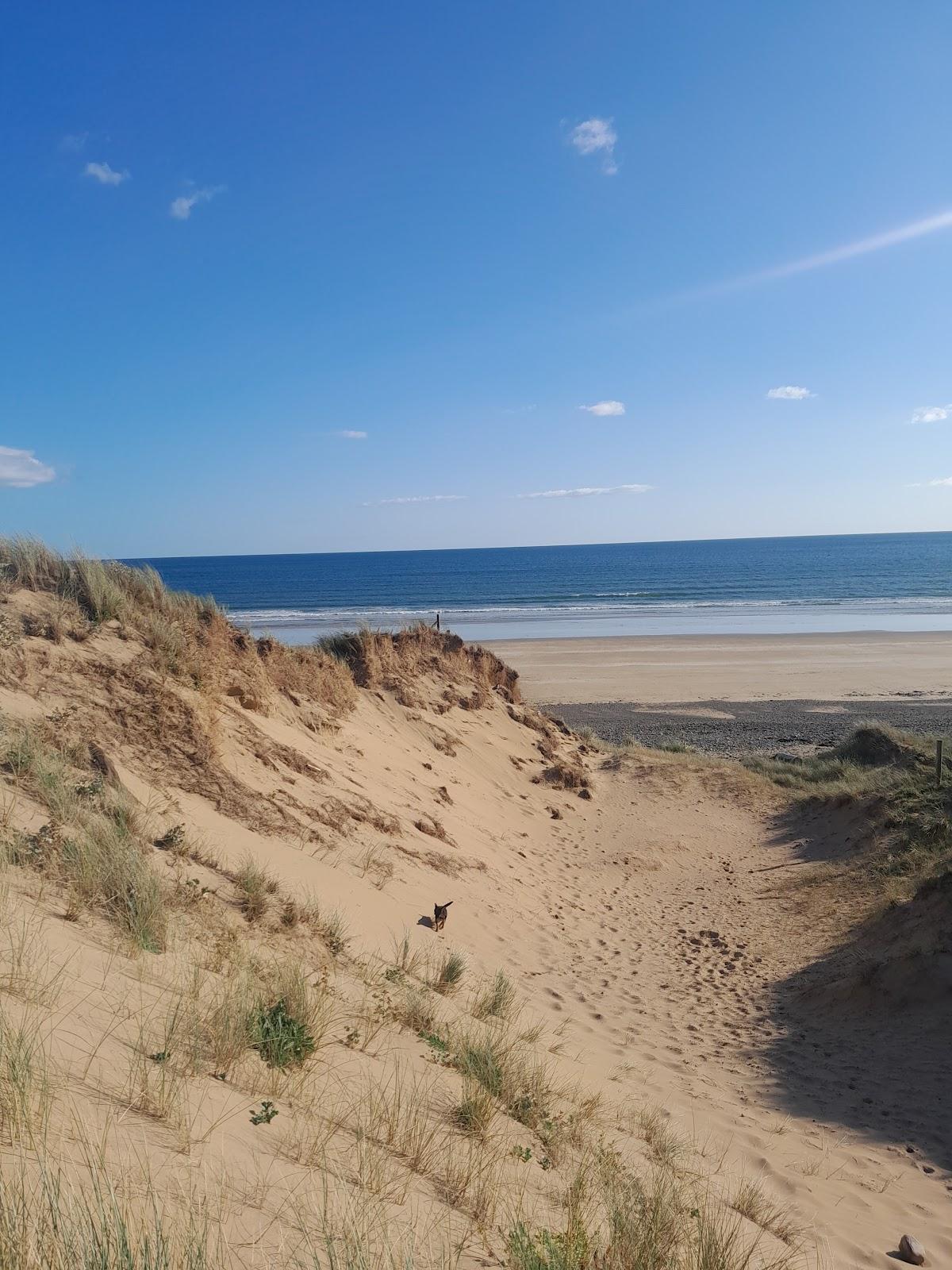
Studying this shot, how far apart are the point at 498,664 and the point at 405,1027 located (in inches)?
589

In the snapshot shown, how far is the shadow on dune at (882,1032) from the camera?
5.40 meters

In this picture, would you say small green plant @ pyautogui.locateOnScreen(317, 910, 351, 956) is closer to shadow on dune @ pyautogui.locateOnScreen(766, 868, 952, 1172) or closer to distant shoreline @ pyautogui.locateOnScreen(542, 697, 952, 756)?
shadow on dune @ pyautogui.locateOnScreen(766, 868, 952, 1172)

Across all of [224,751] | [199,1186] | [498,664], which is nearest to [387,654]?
[498,664]

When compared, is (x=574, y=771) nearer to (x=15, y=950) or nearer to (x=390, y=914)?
(x=390, y=914)

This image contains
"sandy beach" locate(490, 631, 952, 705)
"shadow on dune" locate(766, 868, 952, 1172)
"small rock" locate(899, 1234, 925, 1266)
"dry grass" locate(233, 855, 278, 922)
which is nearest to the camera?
"small rock" locate(899, 1234, 925, 1266)

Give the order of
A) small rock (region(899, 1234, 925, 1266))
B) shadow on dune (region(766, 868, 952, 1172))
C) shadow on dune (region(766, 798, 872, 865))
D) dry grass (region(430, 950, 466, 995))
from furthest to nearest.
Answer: shadow on dune (region(766, 798, 872, 865)) → dry grass (region(430, 950, 466, 995)) → shadow on dune (region(766, 868, 952, 1172)) → small rock (region(899, 1234, 925, 1266))

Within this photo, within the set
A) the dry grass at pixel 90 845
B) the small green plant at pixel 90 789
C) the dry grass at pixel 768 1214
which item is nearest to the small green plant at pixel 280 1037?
the dry grass at pixel 90 845

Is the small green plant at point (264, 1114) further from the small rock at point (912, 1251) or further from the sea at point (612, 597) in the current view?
the sea at point (612, 597)

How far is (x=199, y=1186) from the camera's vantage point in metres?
2.72

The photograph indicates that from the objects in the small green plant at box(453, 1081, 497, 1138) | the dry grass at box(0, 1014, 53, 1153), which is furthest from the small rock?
the dry grass at box(0, 1014, 53, 1153)

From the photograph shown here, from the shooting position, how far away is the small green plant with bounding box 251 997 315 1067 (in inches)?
151

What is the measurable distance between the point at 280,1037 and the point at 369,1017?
1047mm

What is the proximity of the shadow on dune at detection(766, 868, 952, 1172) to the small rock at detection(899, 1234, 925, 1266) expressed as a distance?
1.15 m

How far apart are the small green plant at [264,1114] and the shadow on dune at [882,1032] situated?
4.10 metres
